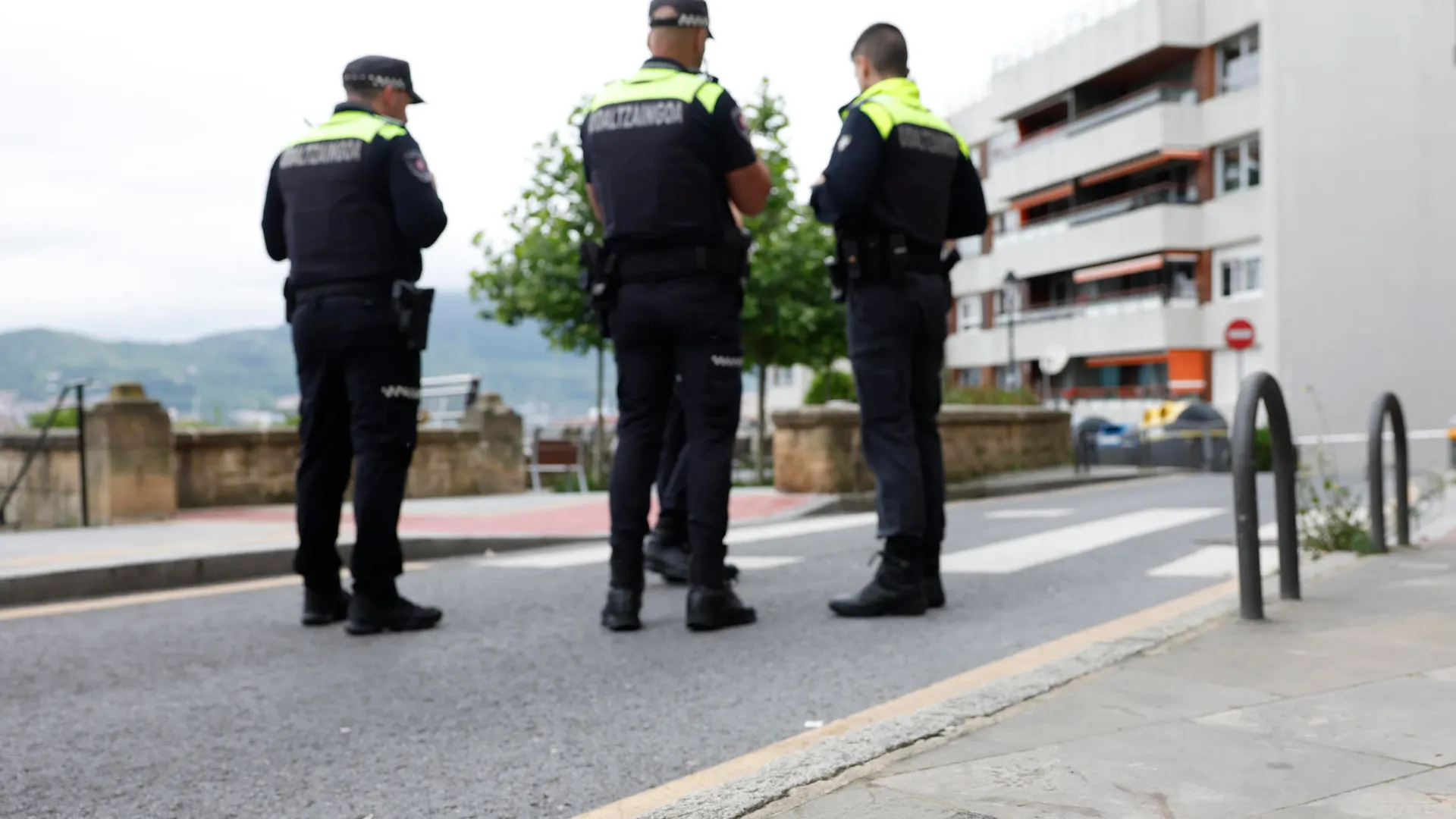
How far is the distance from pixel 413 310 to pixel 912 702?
2.44 meters

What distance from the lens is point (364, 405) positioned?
16.8 ft

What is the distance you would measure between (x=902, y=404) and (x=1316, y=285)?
3406 centimetres

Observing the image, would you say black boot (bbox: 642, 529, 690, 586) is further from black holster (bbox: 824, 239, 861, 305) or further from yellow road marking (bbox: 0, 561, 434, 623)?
yellow road marking (bbox: 0, 561, 434, 623)

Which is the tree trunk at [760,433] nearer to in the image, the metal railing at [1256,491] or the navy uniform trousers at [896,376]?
the navy uniform trousers at [896,376]

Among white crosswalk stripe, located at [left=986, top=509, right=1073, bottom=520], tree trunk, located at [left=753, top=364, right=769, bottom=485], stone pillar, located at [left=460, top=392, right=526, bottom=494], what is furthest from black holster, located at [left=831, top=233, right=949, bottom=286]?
tree trunk, located at [left=753, top=364, right=769, bottom=485]

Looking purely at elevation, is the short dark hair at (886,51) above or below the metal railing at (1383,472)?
above

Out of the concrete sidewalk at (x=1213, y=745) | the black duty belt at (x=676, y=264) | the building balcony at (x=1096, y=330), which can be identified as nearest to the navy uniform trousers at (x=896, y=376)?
the black duty belt at (x=676, y=264)

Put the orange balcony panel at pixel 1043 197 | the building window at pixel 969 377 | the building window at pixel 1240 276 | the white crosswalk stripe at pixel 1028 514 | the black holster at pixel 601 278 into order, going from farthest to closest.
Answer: the building window at pixel 969 377
the orange balcony panel at pixel 1043 197
the building window at pixel 1240 276
the white crosswalk stripe at pixel 1028 514
the black holster at pixel 601 278

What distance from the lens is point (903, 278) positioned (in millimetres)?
5332

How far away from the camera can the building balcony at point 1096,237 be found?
40344mm

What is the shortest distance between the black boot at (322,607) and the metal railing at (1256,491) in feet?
10.5

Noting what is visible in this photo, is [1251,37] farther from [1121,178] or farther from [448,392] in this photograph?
[448,392]

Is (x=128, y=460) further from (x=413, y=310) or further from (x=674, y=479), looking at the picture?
(x=413, y=310)

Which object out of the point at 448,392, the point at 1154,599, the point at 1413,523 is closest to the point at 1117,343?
the point at 448,392
